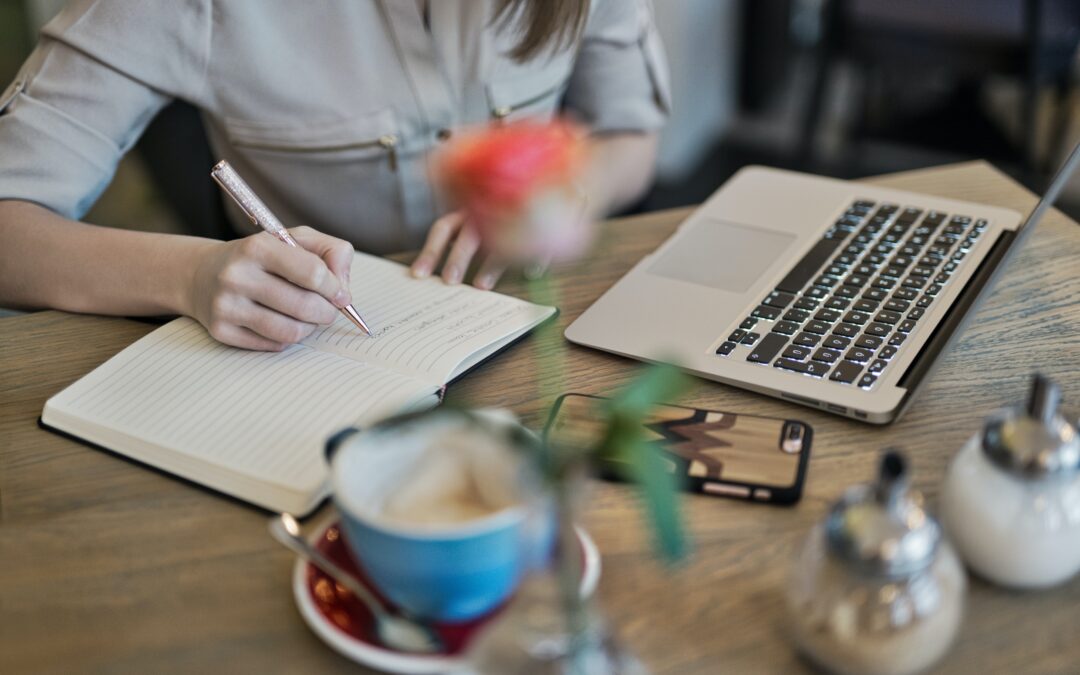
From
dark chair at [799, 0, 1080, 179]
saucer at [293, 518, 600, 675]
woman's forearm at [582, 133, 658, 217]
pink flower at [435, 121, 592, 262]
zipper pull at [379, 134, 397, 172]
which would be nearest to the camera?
pink flower at [435, 121, 592, 262]

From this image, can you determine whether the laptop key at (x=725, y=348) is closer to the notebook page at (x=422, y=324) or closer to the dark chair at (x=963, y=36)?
the notebook page at (x=422, y=324)

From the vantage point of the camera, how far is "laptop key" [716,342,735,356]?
2.34 ft

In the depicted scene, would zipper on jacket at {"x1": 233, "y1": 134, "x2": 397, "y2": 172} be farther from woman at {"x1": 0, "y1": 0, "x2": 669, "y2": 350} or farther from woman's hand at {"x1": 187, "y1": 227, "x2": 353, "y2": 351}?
woman's hand at {"x1": 187, "y1": 227, "x2": 353, "y2": 351}

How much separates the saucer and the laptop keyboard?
234 millimetres

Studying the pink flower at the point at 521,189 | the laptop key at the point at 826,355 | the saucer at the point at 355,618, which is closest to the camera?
the pink flower at the point at 521,189

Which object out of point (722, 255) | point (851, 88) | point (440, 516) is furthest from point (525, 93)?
point (851, 88)

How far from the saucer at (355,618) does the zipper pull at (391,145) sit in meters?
0.57

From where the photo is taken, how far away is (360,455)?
19.0 inches

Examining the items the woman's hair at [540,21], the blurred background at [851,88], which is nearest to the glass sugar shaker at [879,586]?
the woman's hair at [540,21]

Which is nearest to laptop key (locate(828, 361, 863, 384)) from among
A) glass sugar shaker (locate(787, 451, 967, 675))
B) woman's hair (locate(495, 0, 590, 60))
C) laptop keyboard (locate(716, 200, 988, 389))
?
laptop keyboard (locate(716, 200, 988, 389))

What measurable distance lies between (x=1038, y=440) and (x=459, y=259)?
19.0 inches

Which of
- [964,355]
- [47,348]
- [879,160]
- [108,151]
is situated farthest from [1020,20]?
[47,348]

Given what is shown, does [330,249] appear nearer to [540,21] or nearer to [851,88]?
[540,21]

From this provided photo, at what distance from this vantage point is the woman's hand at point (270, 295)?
0.70m
